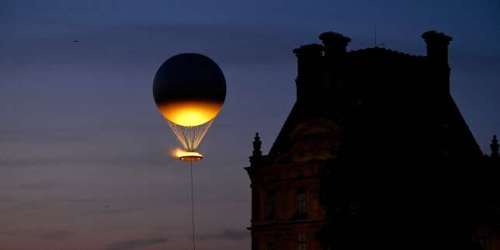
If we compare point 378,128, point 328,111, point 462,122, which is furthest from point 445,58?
point 378,128

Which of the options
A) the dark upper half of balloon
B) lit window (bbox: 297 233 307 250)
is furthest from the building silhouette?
the dark upper half of balloon

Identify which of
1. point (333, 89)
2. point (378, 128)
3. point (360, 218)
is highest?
point (333, 89)

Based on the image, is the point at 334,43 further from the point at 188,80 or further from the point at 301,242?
the point at 188,80

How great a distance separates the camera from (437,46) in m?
85.2

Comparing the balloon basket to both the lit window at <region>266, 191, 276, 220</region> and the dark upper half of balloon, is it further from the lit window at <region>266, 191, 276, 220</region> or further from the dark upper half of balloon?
the lit window at <region>266, 191, 276, 220</region>

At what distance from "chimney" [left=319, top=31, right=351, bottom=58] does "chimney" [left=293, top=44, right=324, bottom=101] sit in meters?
0.84

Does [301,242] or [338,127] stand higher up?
[338,127]

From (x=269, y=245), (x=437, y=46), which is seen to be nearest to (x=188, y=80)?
(x=269, y=245)

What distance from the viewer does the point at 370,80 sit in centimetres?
8006

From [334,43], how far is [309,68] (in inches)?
86.1

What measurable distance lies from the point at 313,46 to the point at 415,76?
570cm

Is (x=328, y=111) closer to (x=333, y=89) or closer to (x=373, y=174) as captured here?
(x=333, y=89)

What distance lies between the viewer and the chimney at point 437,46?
8462cm

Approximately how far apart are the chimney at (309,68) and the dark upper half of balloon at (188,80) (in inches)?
1164
